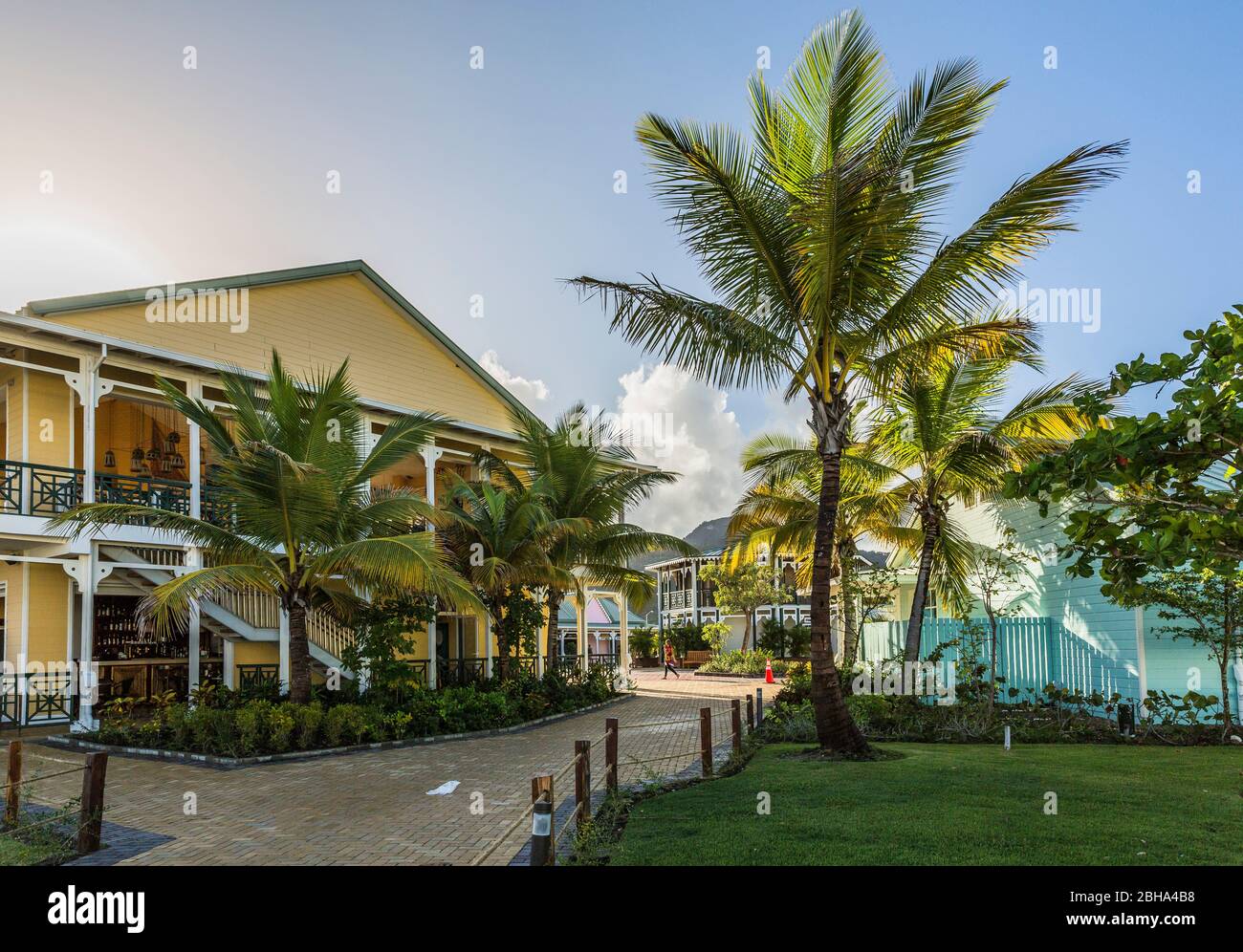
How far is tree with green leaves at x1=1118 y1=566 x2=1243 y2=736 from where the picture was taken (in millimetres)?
12555

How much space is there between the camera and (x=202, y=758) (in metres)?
12.8

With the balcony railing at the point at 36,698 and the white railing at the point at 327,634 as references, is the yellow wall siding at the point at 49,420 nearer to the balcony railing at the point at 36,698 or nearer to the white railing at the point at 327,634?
the balcony railing at the point at 36,698

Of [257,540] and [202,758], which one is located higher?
[257,540]

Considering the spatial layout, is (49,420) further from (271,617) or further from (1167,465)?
(1167,465)

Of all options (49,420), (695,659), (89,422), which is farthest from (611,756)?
(695,659)

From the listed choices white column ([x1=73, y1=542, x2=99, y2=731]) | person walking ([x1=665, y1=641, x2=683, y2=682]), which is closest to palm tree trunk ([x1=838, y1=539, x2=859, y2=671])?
person walking ([x1=665, y1=641, x2=683, y2=682])

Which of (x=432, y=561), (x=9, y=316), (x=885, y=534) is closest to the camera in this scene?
(x=432, y=561)

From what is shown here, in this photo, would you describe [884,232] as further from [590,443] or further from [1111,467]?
[590,443]

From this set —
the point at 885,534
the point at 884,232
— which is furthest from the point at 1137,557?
the point at 885,534

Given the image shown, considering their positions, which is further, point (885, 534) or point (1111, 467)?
point (885, 534)

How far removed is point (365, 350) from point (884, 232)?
15.3 metres

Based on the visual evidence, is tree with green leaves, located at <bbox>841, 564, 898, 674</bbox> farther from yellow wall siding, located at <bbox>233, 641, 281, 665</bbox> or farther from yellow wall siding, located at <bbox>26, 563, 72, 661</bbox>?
yellow wall siding, located at <bbox>26, 563, 72, 661</bbox>

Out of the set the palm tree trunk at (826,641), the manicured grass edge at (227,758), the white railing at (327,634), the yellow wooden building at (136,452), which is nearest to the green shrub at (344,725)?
the manicured grass edge at (227,758)

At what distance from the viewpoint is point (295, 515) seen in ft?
45.0
